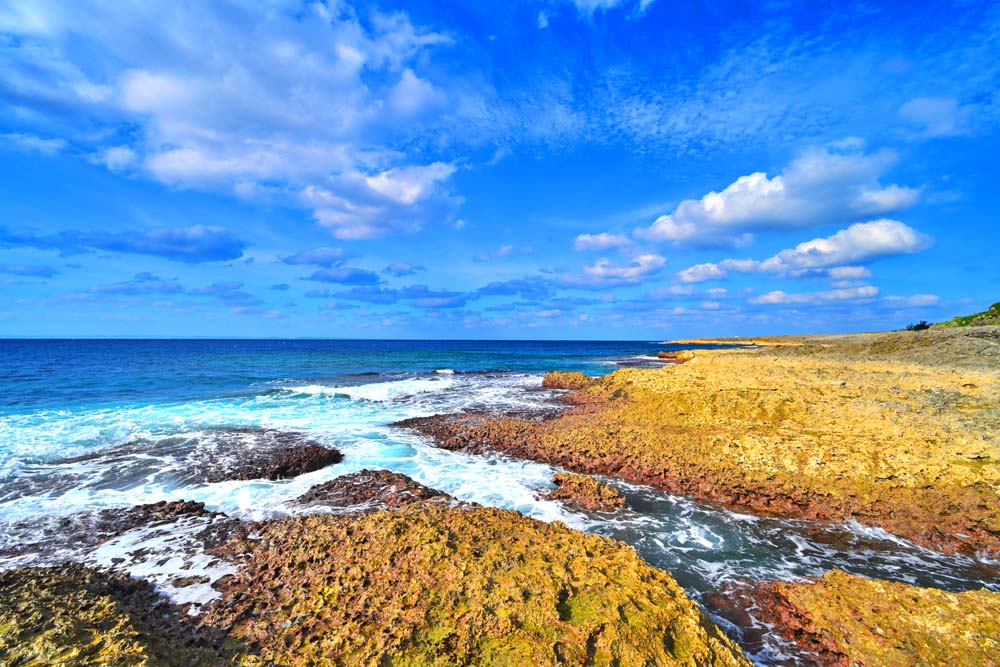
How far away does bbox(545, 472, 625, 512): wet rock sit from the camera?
9.30 metres

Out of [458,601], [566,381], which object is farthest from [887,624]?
[566,381]

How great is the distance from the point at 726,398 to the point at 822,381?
4594mm

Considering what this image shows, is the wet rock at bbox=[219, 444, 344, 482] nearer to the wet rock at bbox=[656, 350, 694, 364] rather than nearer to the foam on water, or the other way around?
the foam on water

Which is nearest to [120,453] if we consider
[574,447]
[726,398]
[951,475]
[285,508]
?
[285,508]

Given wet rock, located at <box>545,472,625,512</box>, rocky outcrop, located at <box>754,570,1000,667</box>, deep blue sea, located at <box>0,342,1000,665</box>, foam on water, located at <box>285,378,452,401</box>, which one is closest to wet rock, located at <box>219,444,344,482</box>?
deep blue sea, located at <box>0,342,1000,665</box>

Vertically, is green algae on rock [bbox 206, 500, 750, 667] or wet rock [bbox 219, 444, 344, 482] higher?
green algae on rock [bbox 206, 500, 750, 667]

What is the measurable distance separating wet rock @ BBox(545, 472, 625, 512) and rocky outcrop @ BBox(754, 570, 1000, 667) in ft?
12.0

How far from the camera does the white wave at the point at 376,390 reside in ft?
84.9

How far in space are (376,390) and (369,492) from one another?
63.7 feet

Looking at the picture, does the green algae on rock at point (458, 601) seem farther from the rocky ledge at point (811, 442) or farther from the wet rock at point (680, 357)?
the wet rock at point (680, 357)

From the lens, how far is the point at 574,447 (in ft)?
41.9

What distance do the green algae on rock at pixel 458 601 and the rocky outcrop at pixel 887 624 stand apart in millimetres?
1503

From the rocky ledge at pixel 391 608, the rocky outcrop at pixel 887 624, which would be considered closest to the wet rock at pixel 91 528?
the rocky ledge at pixel 391 608

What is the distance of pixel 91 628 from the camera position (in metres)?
4.34
